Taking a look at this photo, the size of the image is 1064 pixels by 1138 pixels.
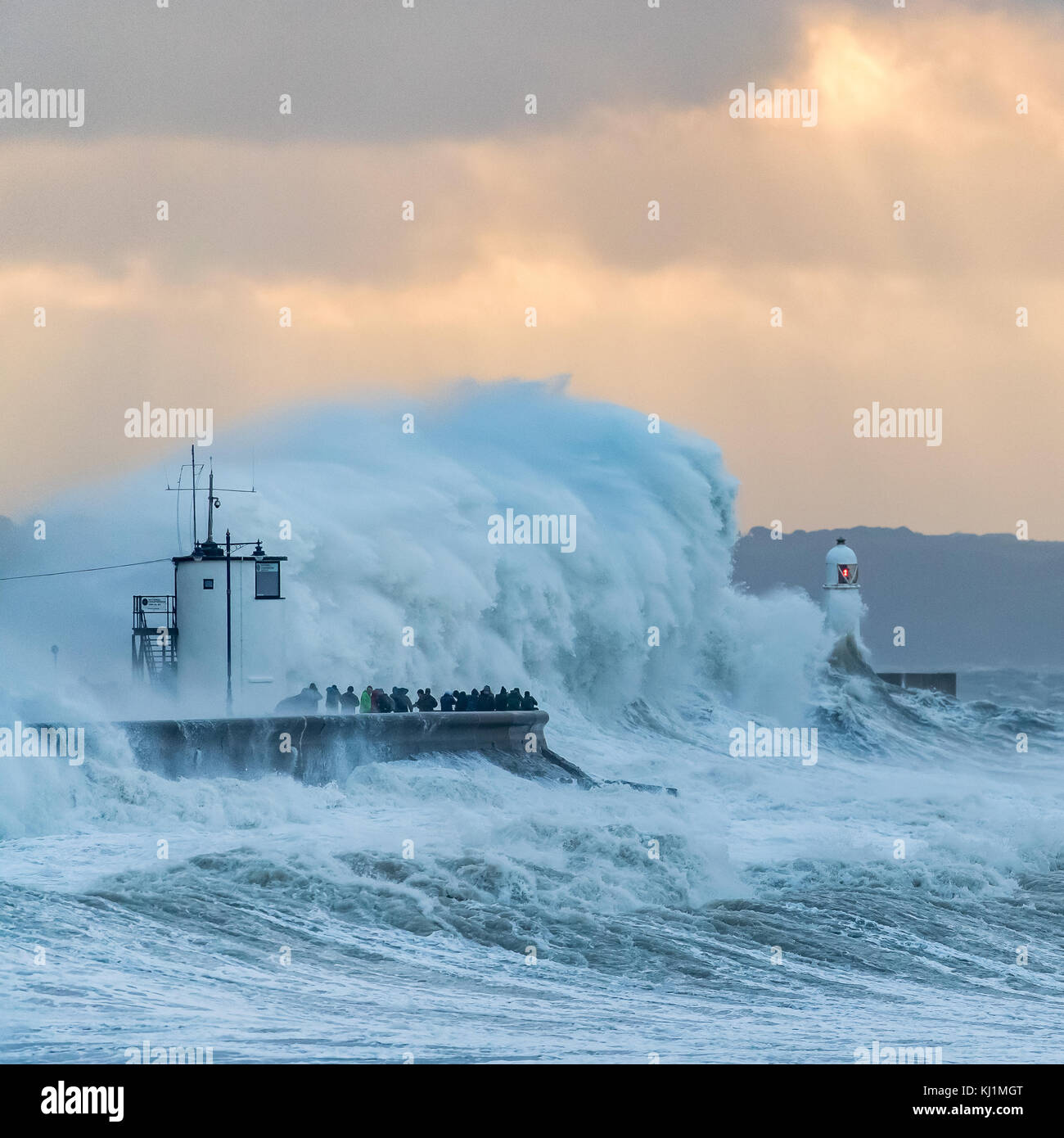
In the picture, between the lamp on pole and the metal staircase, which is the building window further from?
the metal staircase

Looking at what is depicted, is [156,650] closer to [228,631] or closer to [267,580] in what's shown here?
[228,631]

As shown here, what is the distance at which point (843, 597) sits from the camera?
45.5m

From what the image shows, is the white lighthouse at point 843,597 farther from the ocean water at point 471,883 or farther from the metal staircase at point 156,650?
the metal staircase at point 156,650

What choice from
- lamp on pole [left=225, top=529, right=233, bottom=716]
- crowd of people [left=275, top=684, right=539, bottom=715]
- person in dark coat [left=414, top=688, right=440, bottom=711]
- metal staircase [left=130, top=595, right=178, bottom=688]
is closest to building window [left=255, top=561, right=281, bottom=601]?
lamp on pole [left=225, top=529, right=233, bottom=716]

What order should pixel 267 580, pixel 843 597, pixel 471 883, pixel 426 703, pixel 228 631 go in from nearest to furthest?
pixel 471 883 → pixel 228 631 → pixel 267 580 → pixel 426 703 → pixel 843 597

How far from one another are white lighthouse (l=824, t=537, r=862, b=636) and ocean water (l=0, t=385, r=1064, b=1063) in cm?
908

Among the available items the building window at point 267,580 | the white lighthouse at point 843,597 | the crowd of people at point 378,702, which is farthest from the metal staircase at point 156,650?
the white lighthouse at point 843,597

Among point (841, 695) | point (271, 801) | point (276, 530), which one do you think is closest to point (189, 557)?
point (271, 801)

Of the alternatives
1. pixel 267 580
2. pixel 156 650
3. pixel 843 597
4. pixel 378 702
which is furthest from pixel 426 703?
pixel 843 597

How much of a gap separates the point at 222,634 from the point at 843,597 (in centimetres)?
2432

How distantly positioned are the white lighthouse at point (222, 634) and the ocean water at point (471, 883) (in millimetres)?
750

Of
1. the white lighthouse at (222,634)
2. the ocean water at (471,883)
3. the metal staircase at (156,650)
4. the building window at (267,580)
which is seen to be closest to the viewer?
the ocean water at (471,883)

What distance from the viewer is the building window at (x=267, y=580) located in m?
24.9
